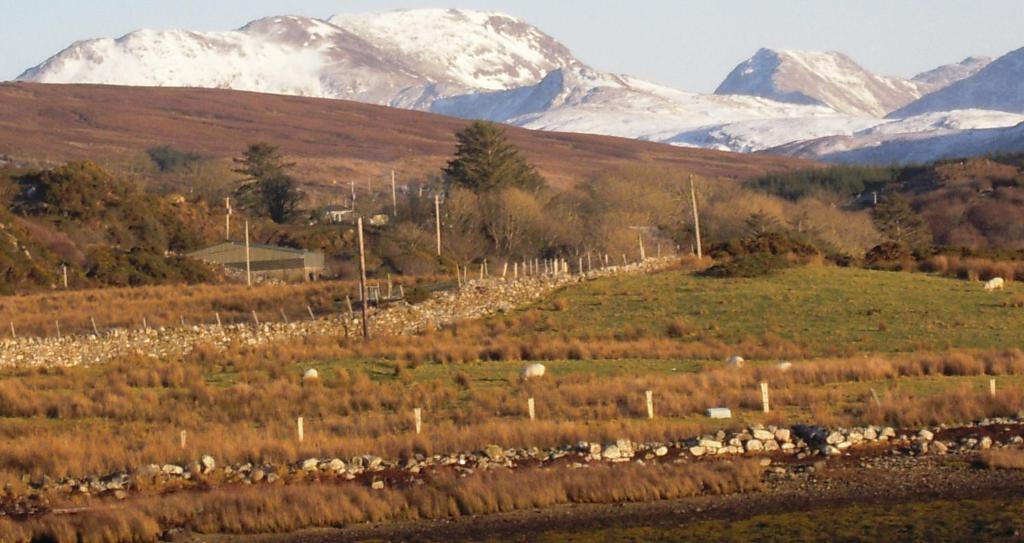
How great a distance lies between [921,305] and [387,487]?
27.1 metres

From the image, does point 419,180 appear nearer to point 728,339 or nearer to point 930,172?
point 930,172

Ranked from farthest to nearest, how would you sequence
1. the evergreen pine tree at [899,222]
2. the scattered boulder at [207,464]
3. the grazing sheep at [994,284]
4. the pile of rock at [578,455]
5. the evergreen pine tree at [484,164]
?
the evergreen pine tree at [484,164], the evergreen pine tree at [899,222], the grazing sheep at [994,284], the scattered boulder at [207,464], the pile of rock at [578,455]

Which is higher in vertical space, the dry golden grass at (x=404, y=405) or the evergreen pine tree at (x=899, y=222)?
the evergreen pine tree at (x=899, y=222)

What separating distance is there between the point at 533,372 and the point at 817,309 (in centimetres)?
1354

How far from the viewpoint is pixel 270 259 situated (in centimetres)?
8138

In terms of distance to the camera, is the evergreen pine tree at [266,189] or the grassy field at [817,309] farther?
the evergreen pine tree at [266,189]

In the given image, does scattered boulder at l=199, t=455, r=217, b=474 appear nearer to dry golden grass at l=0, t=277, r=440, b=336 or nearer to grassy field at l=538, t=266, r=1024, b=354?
grassy field at l=538, t=266, r=1024, b=354

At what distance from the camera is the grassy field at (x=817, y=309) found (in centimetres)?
4038

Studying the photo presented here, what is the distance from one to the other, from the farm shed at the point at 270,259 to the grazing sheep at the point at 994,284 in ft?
123

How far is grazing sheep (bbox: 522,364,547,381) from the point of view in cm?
3406

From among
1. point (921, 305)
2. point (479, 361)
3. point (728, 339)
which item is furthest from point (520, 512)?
point (921, 305)

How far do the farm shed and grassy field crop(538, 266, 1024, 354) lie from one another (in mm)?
29558

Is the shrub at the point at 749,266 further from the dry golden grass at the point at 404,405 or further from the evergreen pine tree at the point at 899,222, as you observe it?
the evergreen pine tree at the point at 899,222

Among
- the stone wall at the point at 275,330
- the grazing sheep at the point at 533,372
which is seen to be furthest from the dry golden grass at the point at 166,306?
the grazing sheep at the point at 533,372
